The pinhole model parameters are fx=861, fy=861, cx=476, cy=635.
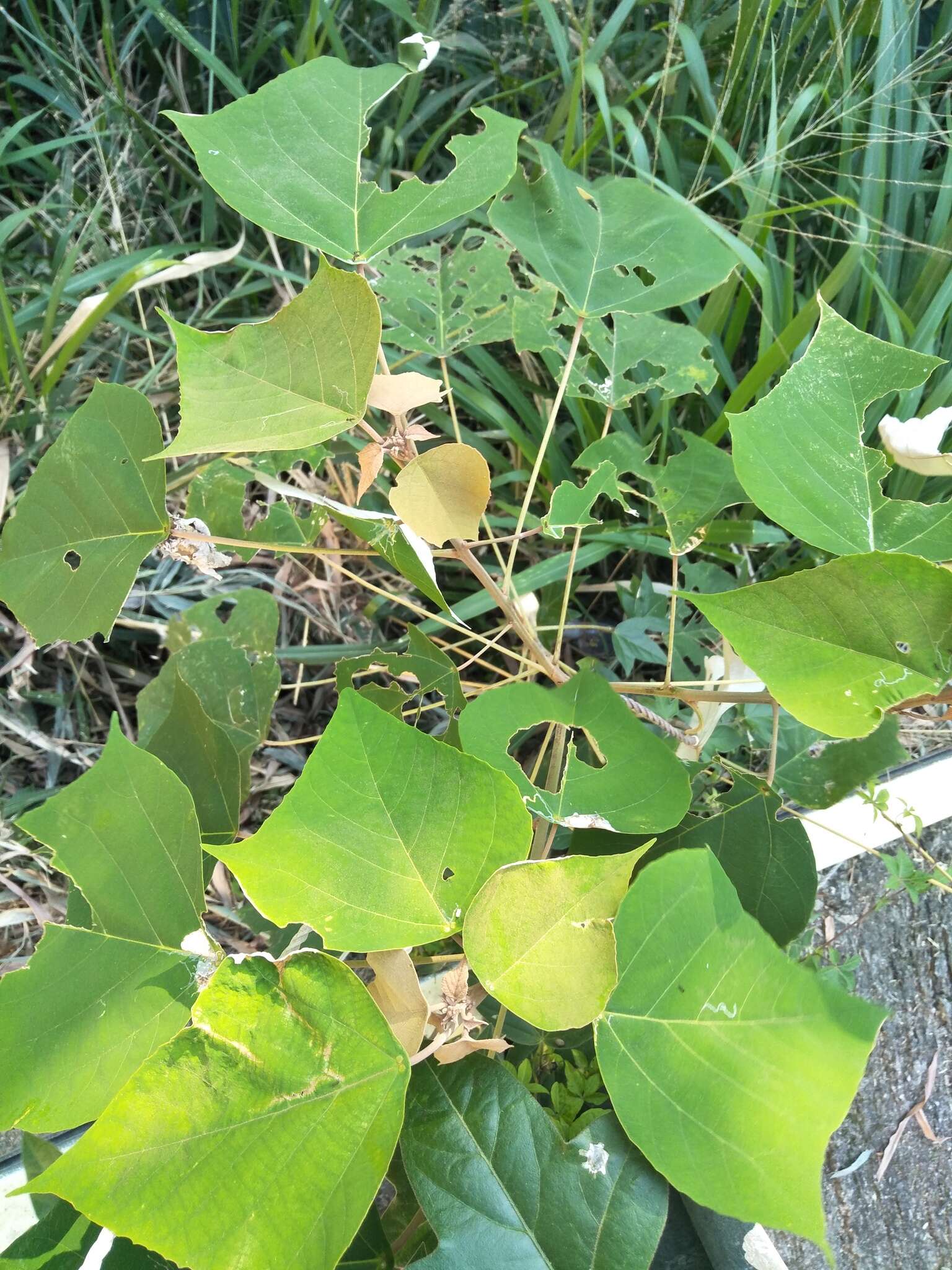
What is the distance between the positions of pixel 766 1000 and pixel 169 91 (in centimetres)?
149

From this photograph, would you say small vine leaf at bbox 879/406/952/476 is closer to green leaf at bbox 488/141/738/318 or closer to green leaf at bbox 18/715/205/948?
green leaf at bbox 488/141/738/318

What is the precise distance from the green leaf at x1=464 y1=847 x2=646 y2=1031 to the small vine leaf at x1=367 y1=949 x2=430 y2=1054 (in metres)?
0.04

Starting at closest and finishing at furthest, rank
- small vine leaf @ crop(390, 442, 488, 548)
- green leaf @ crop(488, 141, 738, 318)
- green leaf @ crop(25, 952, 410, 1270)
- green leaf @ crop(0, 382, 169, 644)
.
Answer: green leaf @ crop(25, 952, 410, 1270) < small vine leaf @ crop(390, 442, 488, 548) < green leaf @ crop(0, 382, 169, 644) < green leaf @ crop(488, 141, 738, 318)

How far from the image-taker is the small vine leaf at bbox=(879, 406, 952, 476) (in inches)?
20.2

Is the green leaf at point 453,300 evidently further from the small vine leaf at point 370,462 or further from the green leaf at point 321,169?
the small vine leaf at point 370,462

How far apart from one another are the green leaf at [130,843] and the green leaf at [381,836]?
89 mm

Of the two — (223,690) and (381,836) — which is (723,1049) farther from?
(223,690)

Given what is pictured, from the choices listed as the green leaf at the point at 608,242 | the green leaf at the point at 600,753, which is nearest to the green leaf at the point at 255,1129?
the green leaf at the point at 600,753

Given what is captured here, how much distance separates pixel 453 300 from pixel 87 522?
387mm

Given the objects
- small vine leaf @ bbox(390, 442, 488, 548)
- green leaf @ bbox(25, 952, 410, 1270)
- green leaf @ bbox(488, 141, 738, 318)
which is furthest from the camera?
green leaf @ bbox(488, 141, 738, 318)

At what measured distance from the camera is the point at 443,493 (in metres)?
0.45

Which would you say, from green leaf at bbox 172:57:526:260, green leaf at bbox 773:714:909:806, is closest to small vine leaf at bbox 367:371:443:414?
green leaf at bbox 172:57:526:260

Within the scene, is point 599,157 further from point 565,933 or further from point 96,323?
point 565,933

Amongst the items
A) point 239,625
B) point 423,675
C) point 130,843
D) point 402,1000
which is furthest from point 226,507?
point 402,1000
